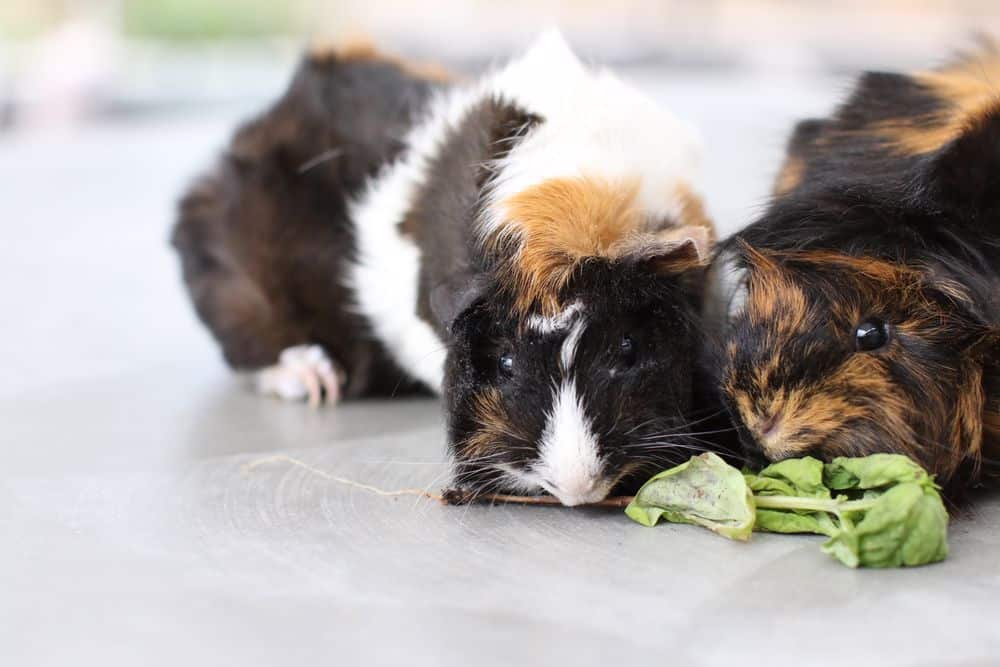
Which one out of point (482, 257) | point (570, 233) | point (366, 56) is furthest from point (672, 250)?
point (366, 56)

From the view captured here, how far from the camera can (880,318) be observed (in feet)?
5.30

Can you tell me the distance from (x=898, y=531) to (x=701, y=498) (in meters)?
0.28

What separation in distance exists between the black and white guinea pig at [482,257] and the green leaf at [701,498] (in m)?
0.04

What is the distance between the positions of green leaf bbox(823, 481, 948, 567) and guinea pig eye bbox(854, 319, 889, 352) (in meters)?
0.22

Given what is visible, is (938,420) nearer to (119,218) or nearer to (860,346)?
(860,346)

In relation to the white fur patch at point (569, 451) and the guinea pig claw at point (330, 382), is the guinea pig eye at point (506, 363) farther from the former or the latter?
the guinea pig claw at point (330, 382)

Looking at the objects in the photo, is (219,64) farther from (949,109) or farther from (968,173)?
(968,173)

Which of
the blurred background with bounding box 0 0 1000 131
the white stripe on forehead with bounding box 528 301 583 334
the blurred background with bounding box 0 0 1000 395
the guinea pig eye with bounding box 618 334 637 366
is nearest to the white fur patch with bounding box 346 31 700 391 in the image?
the white stripe on forehead with bounding box 528 301 583 334

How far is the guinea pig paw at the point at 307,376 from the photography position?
2562 mm

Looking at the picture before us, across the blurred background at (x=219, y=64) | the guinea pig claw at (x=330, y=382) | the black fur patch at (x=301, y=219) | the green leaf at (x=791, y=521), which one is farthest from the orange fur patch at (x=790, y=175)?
the blurred background at (x=219, y=64)

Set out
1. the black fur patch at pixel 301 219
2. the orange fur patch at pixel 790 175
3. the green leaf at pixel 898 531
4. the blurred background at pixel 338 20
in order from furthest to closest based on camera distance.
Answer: the blurred background at pixel 338 20 → the black fur patch at pixel 301 219 → the orange fur patch at pixel 790 175 → the green leaf at pixel 898 531

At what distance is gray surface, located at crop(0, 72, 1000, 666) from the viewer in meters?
1.29

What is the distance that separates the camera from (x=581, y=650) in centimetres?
127

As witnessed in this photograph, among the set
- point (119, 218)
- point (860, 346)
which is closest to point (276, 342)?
point (860, 346)
